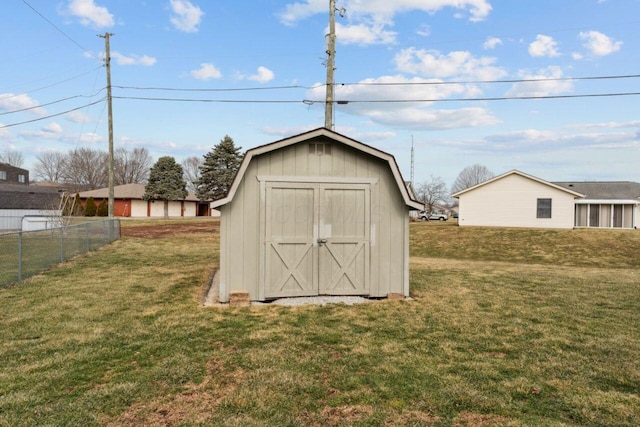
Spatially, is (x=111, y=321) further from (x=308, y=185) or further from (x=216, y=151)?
(x=216, y=151)

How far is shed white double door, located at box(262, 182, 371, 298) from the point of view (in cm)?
754

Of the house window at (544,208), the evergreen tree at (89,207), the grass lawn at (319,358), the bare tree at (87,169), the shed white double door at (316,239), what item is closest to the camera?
the grass lawn at (319,358)

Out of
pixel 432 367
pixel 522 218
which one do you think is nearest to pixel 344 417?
pixel 432 367

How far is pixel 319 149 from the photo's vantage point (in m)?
7.76

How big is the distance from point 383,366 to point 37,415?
339cm

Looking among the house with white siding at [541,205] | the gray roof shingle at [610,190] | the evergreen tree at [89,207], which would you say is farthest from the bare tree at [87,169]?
the gray roof shingle at [610,190]

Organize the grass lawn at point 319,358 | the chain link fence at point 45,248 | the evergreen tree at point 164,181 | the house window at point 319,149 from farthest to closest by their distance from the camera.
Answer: the evergreen tree at point 164,181, the chain link fence at point 45,248, the house window at point 319,149, the grass lawn at point 319,358

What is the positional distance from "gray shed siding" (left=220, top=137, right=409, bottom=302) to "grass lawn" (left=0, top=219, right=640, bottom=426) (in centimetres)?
68

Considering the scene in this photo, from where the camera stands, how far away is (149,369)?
4312 mm

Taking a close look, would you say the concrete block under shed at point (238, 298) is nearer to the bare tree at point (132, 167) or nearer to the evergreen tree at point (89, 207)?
the evergreen tree at point (89, 207)

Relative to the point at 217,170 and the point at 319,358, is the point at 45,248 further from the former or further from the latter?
the point at 217,170

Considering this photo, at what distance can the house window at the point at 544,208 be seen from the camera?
86.6 ft

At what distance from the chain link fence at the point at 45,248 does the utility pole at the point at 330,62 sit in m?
8.53

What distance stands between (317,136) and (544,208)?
80.6 ft
